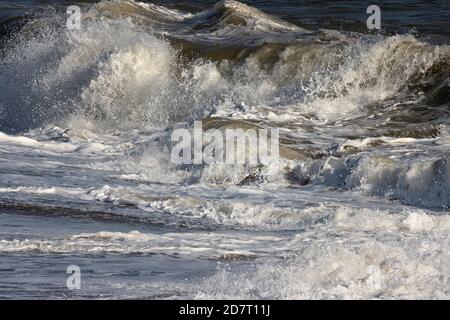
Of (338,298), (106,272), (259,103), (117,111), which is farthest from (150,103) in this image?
(338,298)

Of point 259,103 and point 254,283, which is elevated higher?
point 259,103

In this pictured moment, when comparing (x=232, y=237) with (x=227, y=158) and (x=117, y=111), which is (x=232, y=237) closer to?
(x=227, y=158)

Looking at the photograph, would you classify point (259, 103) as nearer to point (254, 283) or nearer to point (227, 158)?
point (227, 158)

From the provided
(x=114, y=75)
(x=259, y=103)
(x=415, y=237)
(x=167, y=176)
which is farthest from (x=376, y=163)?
(x=114, y=75)

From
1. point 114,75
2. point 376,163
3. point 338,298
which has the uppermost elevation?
point 114,75

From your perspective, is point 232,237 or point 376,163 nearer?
point 232,237

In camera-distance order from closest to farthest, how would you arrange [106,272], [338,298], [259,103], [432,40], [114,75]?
[338,298] → [106,272] → [259,103] → [114,75] → [432,40]

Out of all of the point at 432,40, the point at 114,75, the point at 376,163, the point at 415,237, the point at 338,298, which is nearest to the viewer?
the point at 338,298
